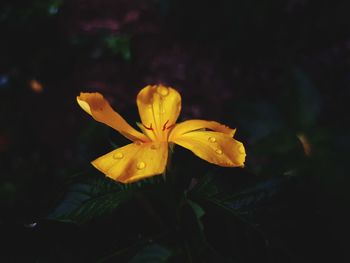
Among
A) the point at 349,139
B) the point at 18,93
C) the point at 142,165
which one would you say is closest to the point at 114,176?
the point at 142,165

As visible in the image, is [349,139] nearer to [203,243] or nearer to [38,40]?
[203,243]

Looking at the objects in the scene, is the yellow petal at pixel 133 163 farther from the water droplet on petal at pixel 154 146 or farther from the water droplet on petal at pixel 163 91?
the water droplet on petal at pixel 163 91

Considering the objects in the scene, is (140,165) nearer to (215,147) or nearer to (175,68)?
(215,147)

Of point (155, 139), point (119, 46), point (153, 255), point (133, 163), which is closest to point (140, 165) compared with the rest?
point (133, 163)

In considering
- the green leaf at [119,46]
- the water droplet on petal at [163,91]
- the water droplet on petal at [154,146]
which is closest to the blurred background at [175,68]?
the green leaf at [119,46]

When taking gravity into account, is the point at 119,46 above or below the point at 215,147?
above

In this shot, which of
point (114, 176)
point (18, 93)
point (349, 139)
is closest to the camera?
point (114, 176)

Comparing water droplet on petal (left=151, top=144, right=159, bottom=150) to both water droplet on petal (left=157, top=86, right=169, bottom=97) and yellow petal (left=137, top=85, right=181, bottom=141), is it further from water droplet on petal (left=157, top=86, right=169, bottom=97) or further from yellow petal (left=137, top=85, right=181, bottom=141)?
water droplet on petal (left=157, top=86, right=169, bottom=97)

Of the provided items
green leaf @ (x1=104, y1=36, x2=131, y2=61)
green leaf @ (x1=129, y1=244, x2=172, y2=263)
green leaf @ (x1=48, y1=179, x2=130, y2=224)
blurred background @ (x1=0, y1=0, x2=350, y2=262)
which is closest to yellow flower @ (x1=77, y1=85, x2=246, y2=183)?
green leaf @ (x1=48, y1=179, x2=130, y2=224)
